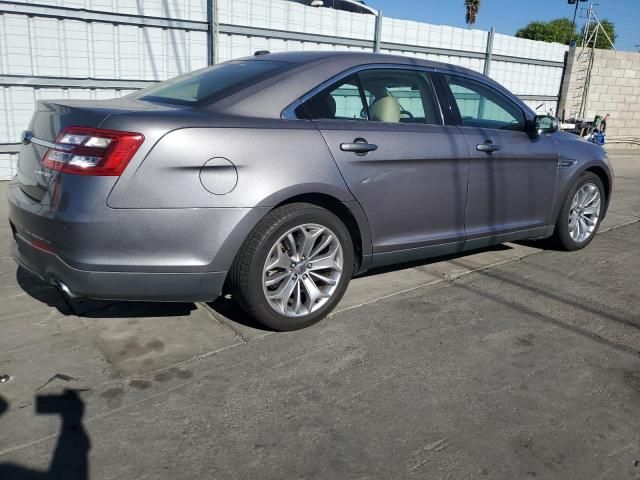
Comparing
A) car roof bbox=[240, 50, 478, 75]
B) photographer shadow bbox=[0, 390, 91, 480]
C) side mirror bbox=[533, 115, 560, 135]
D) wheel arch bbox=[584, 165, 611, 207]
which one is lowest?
photographer shadow bbox=[0, 390, 91, 480]

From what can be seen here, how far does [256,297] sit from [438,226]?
1.53 metres

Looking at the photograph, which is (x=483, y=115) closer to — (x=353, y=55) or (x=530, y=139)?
(x=530, y=139)

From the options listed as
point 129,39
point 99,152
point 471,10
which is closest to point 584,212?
point 99,152

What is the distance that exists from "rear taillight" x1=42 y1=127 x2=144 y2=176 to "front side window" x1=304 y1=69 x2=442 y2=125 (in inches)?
43.1

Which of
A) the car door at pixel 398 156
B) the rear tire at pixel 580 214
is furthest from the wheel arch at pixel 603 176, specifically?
the car door at pixel 398 156

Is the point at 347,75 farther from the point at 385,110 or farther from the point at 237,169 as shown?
the point at 237,169

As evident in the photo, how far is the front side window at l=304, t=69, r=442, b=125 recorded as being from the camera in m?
3.56

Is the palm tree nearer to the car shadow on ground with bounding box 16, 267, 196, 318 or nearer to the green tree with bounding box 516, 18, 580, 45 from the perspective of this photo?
the green tree with bounding box 516, 18, 580, 45

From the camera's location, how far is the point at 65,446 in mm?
2369

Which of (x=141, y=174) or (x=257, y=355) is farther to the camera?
(x=257, y=355)

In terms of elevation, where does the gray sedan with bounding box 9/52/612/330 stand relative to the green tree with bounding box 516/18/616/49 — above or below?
below

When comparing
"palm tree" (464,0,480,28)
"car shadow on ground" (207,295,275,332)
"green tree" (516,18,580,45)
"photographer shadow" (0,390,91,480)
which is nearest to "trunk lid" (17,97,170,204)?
"photographer shadow" (0,390,91,480)

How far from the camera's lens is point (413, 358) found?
3.23 meters

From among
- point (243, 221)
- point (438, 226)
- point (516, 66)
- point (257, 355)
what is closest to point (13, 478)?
point (257, 355)
